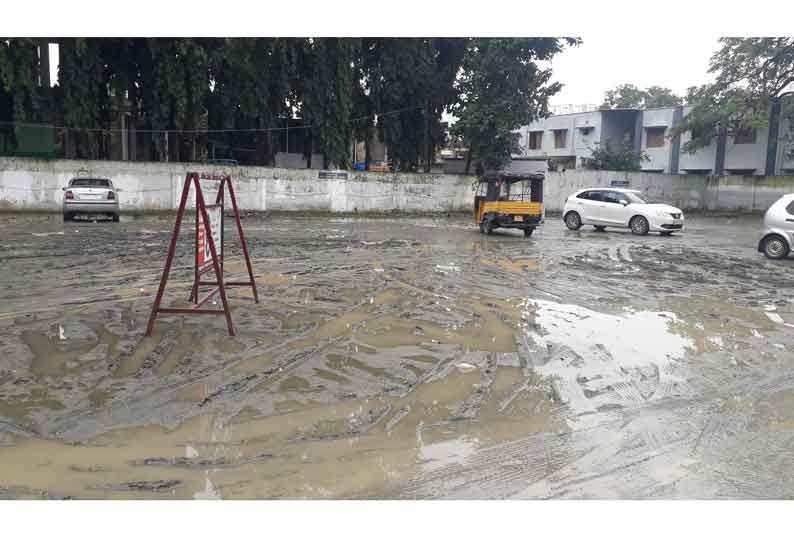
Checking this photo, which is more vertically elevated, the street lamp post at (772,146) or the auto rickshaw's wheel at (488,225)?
the street lamp post at (772,146)

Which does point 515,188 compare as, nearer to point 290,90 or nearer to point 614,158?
point 290,90

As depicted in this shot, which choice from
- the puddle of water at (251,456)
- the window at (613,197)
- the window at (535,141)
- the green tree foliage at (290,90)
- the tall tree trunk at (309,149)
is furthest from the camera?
the window at (535,141)

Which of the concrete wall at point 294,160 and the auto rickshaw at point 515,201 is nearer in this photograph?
the auto rickshaw at point 515,201

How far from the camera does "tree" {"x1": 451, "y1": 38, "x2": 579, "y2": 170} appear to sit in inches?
1232

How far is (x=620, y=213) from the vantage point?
70.0 ft

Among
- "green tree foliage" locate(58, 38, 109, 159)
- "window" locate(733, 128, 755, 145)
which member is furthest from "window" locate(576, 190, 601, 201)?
"window" locate(733, 128, 755, 145)

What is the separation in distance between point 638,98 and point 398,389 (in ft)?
222

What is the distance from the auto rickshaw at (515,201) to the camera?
736 inches

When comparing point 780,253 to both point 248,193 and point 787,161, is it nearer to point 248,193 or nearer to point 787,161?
point 248,193

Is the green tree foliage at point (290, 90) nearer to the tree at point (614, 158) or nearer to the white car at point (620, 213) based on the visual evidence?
the tree at point (614, 158)

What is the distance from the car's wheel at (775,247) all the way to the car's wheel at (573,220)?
7806 mm

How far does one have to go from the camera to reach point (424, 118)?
121 feet

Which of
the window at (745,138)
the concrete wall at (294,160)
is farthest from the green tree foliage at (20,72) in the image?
the window at (745,138)

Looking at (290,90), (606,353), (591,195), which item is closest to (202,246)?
(606,353)
